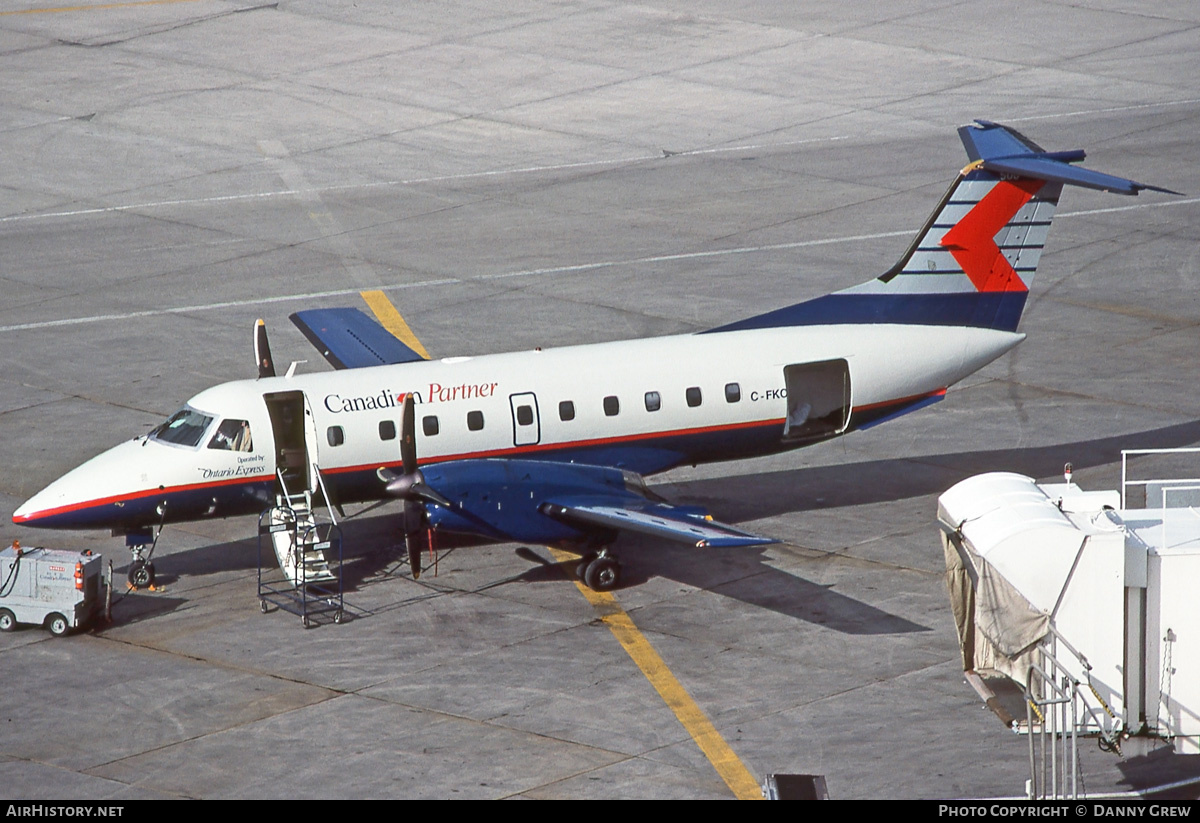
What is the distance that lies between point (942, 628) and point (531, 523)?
6597 millimetres

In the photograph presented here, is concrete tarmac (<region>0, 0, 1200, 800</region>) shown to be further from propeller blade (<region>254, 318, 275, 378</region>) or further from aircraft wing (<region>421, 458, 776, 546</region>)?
propeller blade (<region>254, 318, 275, 378</region>)

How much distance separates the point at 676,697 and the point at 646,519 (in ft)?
10.8

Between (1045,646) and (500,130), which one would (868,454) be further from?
(500,130)

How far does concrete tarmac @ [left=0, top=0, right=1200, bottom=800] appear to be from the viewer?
22.4 m

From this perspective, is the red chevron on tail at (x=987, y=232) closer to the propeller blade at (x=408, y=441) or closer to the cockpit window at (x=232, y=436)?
the propeller blade at (x=408, y=441)

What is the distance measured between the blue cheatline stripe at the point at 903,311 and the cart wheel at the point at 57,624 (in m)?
11.9

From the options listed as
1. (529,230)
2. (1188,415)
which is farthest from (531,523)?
(529,230)

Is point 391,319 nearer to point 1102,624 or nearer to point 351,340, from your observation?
point 351,340

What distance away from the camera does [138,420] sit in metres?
34.1

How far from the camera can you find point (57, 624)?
25.5 metres

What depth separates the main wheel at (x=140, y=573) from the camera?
88.9 ft

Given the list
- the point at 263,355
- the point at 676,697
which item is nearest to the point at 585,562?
the point at 676,697

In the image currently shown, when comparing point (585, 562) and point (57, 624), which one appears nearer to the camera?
point (57, 624)

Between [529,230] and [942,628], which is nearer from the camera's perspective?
[942,628]
